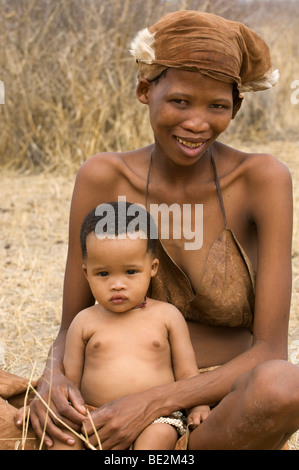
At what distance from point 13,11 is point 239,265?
5.75 m

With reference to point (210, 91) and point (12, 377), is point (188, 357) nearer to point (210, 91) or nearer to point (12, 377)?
point (12, 377)

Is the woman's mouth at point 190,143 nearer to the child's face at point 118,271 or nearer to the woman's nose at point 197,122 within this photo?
the woman's nose at point 197,122

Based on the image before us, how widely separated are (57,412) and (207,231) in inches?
33.4

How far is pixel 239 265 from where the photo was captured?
2.59 meters

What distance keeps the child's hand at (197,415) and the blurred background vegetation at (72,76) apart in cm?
529

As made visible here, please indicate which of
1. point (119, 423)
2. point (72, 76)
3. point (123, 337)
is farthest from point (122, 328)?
point (72, 76)

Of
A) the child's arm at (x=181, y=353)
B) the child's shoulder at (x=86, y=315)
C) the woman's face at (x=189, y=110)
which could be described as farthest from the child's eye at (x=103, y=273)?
the woman's face at (x=189, y=110)

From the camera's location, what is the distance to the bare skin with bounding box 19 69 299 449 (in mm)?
2068

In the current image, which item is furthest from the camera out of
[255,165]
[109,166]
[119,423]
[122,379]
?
[109,166]

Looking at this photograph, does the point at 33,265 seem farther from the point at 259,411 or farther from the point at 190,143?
the point at 259,411

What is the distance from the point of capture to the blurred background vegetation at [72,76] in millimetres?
7371

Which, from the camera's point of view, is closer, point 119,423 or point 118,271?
point 119,423

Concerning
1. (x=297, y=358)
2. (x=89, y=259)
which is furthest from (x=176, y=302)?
(x=297, y=358)

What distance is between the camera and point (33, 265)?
5004mm
